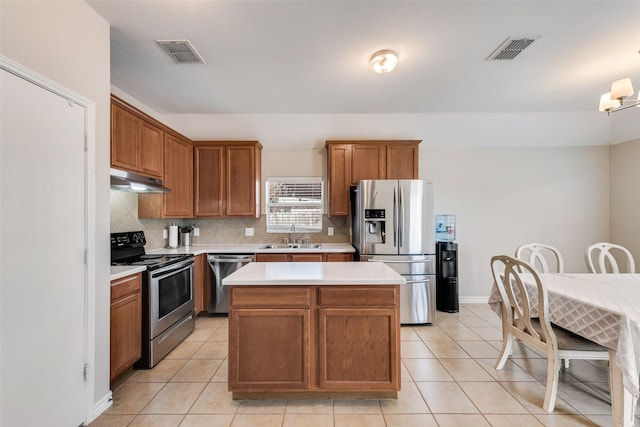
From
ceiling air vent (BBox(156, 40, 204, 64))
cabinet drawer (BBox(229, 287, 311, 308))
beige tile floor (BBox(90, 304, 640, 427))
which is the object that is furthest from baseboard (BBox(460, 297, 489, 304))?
ceiling air vent (BBox(156, 40, 204, 64))

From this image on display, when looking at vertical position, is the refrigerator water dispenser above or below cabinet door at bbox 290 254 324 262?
above

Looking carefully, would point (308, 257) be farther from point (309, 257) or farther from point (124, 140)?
point (124, 140)

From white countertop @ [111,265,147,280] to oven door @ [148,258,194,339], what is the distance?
0.35ft

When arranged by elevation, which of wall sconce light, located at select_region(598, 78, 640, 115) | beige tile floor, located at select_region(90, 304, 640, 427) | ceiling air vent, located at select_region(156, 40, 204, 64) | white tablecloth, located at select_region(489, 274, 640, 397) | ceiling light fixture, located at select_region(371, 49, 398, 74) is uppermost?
ceiling air vent, located at select_region(156, 40, 204, 64)

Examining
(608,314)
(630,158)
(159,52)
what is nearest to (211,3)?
(159,52)

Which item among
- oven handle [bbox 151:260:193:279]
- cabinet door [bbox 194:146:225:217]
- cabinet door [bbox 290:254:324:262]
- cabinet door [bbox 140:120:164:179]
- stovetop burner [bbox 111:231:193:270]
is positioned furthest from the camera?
cabinet door [bbox 194:146:225:217]

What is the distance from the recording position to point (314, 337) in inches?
77.3

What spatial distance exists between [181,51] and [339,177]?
7.86 ft

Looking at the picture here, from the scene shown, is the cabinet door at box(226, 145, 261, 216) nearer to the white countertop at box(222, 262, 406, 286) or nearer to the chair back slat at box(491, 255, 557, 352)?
the white countertop at box(222, 262, 406, 286)

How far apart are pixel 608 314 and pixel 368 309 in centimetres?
144

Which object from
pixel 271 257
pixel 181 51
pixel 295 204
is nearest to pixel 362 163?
pixel 295 204

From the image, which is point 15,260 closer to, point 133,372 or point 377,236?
point 133,372

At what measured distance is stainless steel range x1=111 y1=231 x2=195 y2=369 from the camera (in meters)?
2.50

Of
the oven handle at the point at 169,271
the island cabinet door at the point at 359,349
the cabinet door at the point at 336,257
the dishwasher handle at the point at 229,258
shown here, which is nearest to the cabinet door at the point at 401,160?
the cabinet door at the point at 336,257
